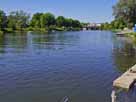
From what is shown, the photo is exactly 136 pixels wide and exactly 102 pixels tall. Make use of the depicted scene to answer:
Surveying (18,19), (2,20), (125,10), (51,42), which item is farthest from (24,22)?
(51,42)

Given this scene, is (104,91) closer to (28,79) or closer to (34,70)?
(28,79)

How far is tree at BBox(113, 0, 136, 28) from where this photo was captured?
8694 centimetres

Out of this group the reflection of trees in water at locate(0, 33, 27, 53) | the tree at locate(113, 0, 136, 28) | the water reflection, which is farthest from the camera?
the tree at locate(113, 0, 136, 28)

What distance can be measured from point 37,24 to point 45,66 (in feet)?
541

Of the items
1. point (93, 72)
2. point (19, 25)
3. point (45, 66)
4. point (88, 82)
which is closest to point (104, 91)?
point (88, 82)

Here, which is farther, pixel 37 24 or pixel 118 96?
pixel 37 24

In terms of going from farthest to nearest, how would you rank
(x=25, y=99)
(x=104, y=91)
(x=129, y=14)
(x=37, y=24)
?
1. (x=37, y=24)
2. (x=129, y=14)
3. (x=104, y=91)
4. (x=25, y=99)

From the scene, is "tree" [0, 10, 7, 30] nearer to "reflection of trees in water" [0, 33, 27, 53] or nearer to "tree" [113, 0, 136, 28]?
"tree" [113, 0, 136, 28]

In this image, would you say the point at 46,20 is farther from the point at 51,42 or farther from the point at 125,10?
the point at 51,42

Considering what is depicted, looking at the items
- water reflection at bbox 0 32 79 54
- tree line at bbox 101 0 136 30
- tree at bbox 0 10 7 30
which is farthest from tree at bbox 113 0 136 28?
tree at bbox 0 10 7 30

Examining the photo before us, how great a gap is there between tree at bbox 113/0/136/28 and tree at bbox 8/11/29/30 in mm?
76032

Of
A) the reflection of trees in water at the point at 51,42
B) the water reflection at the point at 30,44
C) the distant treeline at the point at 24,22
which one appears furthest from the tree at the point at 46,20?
the water reflection at the point at 30,44

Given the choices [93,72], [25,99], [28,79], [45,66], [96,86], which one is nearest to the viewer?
→ [25,99]

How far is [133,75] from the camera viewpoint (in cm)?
1881
